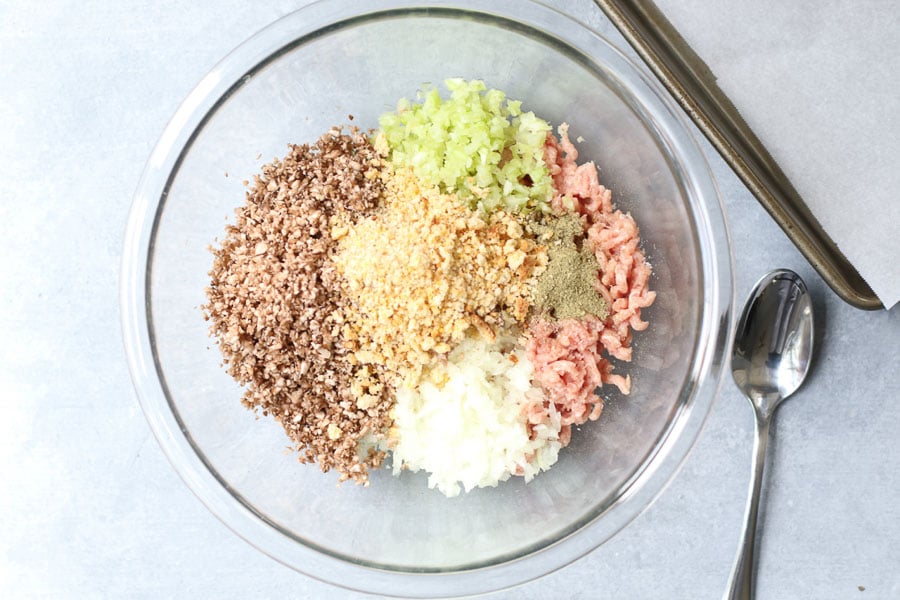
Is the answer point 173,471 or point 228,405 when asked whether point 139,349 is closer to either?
point 228,405

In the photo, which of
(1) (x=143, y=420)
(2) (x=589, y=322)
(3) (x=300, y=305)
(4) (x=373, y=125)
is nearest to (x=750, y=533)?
(2) (x=589, y=322)

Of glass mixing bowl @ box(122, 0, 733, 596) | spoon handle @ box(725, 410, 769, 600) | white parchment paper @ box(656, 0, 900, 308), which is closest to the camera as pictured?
white parchment paper @ box(656, 0, 900, 308)

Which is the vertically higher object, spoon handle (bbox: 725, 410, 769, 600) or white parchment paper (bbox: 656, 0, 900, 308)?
white parchment paper (bbox: 656, 0, 900, 308)

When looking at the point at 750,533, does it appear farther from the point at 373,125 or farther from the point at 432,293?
the point at 373,125

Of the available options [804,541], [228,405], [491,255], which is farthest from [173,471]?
[804,541]

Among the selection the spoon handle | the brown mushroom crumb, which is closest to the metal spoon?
the spoon handle

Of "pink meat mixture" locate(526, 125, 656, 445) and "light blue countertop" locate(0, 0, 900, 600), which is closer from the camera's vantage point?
"pink meat mixture" locate(526, 125, 656, 445)

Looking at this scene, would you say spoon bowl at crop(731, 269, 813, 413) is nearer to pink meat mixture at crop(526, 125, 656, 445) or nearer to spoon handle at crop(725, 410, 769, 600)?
spoon handle at crop(725, 410, 769, 600)
